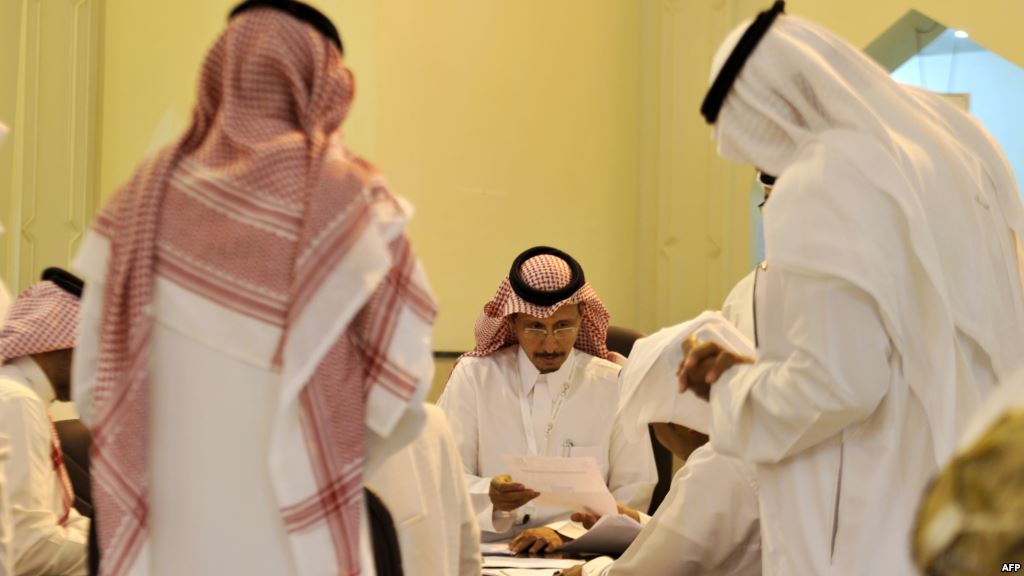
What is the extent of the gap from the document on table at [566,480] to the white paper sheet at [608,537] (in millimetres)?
144

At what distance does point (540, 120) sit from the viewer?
22.5ft

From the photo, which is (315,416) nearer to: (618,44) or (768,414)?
(768,414)

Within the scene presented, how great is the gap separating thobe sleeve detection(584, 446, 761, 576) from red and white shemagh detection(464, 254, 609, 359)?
5.77 ft

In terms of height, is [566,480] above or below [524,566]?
above

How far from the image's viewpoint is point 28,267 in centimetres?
641

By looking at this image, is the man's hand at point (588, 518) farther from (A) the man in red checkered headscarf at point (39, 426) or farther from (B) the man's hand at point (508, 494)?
(A) the man in red checkered headscarf at point (39, 426)

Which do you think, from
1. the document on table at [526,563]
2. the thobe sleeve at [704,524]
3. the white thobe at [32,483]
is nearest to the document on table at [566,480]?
the document on table at [526,563]

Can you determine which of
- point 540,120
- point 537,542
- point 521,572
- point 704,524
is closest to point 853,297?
point 704,524

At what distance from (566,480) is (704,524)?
79 centimetres

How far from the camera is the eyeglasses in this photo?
500cm

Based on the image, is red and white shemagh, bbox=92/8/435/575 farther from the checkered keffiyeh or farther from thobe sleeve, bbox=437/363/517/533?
thobe sleeve, bbox=437/363/517/533

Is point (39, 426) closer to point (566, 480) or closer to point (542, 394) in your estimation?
point (566, 480)

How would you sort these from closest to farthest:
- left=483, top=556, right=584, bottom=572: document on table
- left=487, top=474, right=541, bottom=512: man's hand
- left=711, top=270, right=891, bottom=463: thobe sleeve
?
left=711, top=270, right=891, bottom=463: thobe sleeve, left=483, top=556, right=584, bottom=572: document on table, left=487, top=474, right=541, bottom=512: man's hand

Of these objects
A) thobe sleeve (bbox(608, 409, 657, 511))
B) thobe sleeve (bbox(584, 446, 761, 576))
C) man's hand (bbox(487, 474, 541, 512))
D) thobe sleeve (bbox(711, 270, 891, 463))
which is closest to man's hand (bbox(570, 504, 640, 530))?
man's hand (bbox(487, 474, 541, 512))
